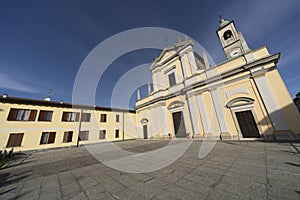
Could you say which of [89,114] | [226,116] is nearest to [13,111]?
[89,114]

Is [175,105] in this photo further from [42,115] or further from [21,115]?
[21,115]

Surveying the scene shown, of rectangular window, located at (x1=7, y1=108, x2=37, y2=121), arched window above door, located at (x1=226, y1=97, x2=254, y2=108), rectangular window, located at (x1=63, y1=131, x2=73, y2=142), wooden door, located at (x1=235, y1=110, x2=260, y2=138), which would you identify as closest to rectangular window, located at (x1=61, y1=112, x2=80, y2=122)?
rectangular window, located at (x1=63, y1=131, x2=73, y2=142)

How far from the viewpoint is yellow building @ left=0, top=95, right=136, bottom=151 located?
10227 millimetres

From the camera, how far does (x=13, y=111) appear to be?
10.5 m

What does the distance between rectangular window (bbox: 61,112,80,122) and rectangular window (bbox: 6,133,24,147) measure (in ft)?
11.4

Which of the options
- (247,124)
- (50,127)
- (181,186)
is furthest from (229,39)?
(50,127)

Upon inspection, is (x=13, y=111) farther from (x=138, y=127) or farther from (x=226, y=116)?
(x=226, y=116)

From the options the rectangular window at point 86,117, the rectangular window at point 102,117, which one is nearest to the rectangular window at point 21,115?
the rectangular window at point 86,117

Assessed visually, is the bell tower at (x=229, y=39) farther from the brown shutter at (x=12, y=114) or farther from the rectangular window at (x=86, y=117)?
the brown shutter at (x=12, y=114)

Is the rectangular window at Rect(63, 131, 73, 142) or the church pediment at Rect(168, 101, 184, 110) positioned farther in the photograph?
the church pediment at Rect(168, 101, 184, 110)

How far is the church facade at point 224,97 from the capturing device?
A: 740 centimetres

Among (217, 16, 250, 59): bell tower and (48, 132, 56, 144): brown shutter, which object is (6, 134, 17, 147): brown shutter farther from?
(217, 16, 250, 59): bell tower

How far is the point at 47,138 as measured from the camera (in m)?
11.7

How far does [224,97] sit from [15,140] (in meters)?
19.3
